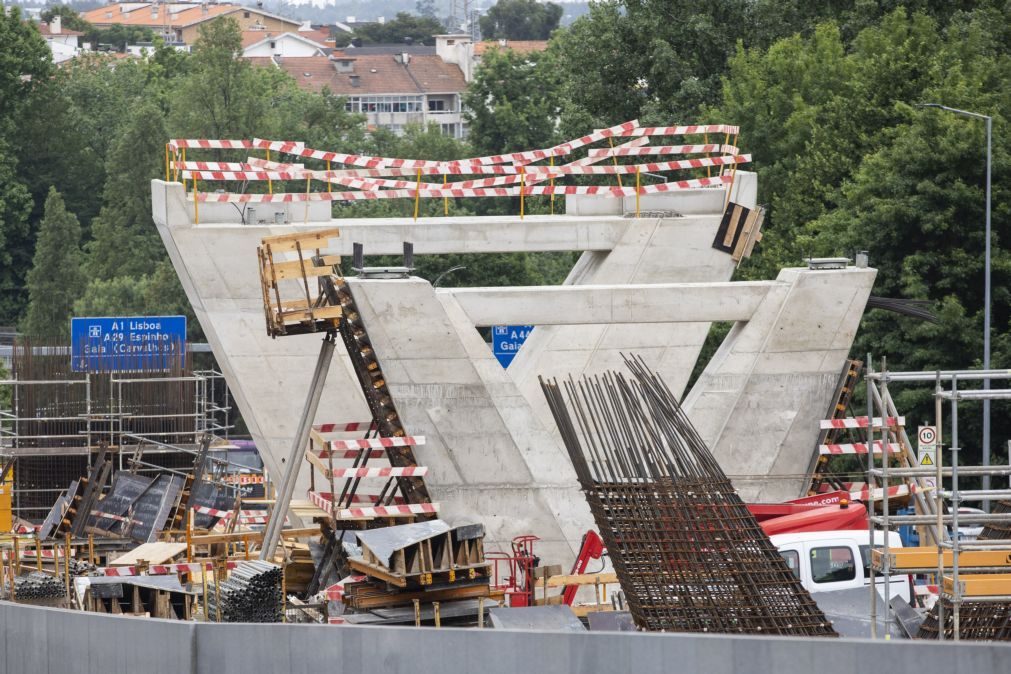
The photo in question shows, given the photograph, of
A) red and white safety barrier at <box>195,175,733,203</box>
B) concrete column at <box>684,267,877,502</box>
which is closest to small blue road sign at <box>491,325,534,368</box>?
red and white safety barrier at <box>195,175,733,203</box>

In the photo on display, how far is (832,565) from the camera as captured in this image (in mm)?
18719

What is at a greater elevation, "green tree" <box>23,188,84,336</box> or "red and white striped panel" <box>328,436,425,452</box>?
"red and white striped panel" <box>328,436,425,452</box>

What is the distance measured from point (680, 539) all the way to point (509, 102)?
7249 centimetres

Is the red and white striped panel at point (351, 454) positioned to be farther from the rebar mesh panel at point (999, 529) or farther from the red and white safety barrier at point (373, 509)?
the rebar mesh panel at point (999, 529)

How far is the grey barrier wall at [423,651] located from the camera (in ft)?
36.1

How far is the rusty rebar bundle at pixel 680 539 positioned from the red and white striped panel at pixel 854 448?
5674 mm

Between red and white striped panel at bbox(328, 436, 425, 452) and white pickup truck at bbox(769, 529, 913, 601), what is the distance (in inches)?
189

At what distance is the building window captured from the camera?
18.7m

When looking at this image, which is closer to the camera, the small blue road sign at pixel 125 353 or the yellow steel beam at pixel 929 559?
the yellow steel beam at pixel 929 559

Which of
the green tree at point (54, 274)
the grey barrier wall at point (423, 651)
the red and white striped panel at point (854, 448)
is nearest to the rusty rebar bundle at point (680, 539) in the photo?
the grey barrier wall at point (423, 651)

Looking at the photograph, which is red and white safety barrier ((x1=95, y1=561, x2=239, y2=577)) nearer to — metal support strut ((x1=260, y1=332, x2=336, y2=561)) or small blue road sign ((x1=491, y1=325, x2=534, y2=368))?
metal support strut ((x1=260, y1=332, x2=336, y2=561))

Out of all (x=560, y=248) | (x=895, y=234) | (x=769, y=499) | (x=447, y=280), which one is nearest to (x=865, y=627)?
(x=769, y=499)

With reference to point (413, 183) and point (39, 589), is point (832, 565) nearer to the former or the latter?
point (39, 589)

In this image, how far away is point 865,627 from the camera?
54.9 ft
